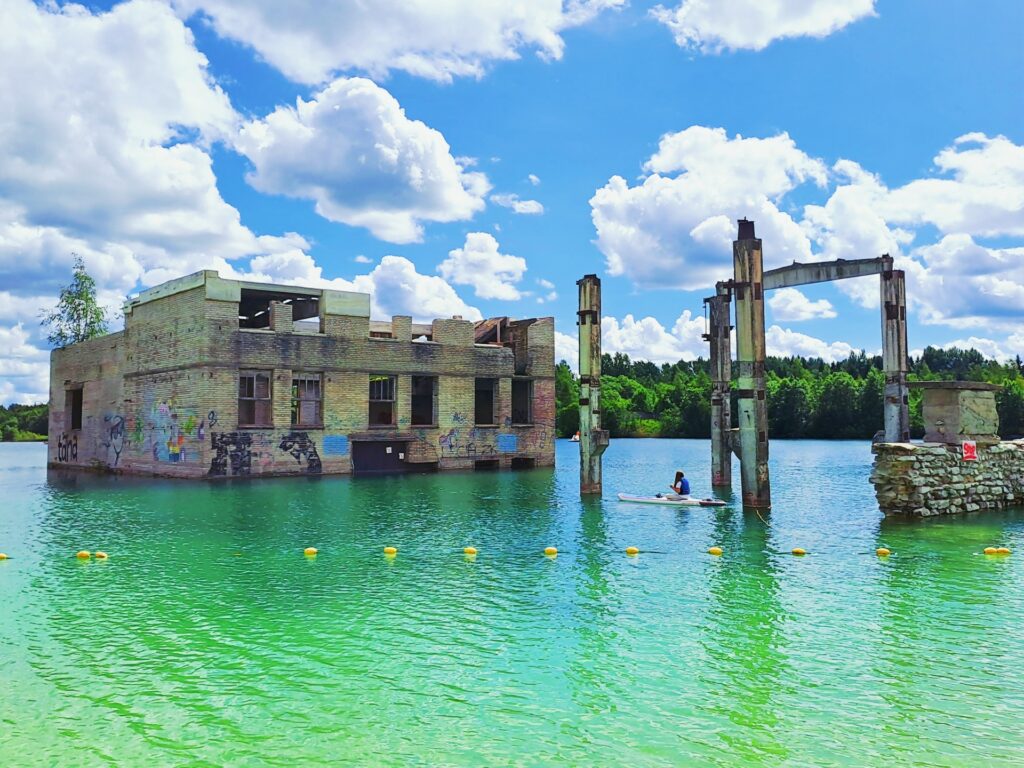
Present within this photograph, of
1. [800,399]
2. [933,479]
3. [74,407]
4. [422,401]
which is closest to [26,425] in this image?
[74,407]

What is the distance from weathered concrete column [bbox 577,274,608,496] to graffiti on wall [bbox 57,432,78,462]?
33.5 m

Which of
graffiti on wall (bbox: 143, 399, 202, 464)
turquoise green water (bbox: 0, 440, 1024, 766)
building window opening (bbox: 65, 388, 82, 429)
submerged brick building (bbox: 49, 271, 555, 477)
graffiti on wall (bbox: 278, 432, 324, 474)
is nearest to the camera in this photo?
turquoise green water (bbox: 0, 440, 1024, 766)

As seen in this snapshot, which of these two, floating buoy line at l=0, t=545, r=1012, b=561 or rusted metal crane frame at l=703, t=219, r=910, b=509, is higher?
rusted metal crane frame at l=703, t=219, r=910, b=509

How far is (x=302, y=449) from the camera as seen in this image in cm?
3616

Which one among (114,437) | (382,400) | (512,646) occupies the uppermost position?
(382,400)

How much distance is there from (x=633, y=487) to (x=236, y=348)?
59.1ft

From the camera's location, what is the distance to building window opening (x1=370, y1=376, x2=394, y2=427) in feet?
130

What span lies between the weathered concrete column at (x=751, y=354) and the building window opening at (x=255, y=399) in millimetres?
21608

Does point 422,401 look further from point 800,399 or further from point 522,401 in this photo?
point 800,399

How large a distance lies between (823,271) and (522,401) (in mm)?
19317

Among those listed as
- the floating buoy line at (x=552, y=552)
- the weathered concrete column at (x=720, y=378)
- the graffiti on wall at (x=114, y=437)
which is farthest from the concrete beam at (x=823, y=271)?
the graffiti on wall at (x=114, y=437)

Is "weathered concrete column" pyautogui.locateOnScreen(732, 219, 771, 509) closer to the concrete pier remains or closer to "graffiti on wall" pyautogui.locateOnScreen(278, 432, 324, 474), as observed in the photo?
the concrete pier remains

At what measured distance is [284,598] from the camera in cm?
1266

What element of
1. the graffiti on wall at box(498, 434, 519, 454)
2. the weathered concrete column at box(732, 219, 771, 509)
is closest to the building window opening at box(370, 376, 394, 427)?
the graffiti on wall at box(498, 434, 519, 454)
